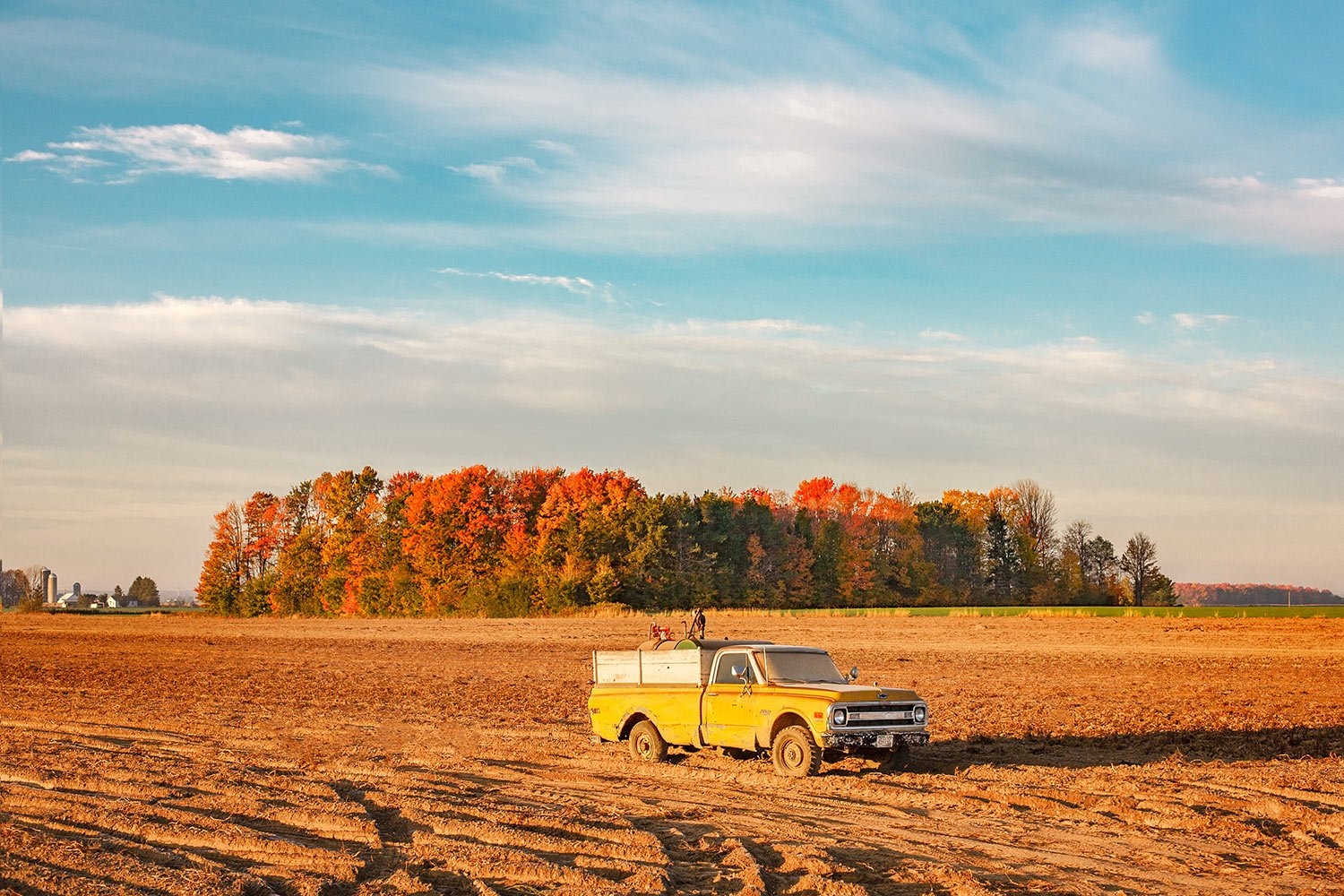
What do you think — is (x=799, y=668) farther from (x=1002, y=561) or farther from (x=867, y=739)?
(x=1002, y=561)

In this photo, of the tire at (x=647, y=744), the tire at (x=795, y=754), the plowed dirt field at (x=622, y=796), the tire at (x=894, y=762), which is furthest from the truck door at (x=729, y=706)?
the tire at (x=894, y=762)

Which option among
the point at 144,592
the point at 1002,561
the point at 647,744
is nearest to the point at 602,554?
the point at 1002,561

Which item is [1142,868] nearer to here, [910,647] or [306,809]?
[306,809]

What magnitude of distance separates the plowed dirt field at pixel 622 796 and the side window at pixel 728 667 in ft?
4.23

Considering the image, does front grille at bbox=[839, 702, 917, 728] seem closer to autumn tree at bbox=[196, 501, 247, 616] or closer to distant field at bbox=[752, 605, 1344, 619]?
distant field at bbox=[752, 605, 1344, 619]

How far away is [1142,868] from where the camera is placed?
11.5 m

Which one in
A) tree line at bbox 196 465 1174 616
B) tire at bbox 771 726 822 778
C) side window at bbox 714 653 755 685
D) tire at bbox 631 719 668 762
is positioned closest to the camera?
tire at bbox 771 726 822 778

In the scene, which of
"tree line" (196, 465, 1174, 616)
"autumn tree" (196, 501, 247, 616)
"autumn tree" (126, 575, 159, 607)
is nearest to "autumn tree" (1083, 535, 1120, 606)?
"tree line" (196, 465, 1174, 616)

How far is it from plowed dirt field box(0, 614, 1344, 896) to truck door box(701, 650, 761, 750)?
481mm

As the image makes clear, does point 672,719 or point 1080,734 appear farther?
point 1080,734

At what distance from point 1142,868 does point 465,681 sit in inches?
986

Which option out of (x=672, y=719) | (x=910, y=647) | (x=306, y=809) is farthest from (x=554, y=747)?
(x=910, y=647)

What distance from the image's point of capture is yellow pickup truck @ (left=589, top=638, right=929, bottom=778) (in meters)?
17.2

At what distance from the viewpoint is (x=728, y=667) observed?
19.1 metres
